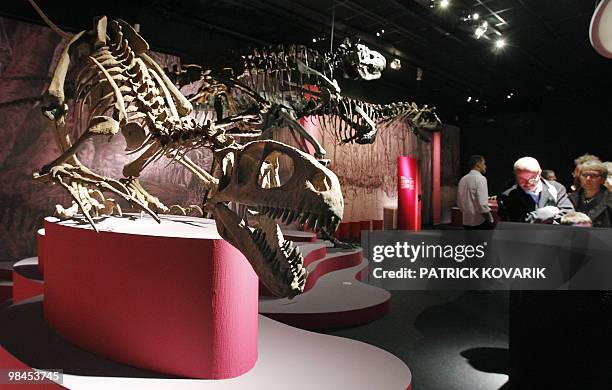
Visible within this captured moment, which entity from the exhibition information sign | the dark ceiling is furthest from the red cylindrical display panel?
the exhibition information sign

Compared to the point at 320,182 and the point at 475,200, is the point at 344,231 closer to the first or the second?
the point at 475,200

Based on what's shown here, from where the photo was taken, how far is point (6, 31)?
549cm

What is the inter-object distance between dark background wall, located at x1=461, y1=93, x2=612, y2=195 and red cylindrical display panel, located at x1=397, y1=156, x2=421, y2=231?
2.75 m

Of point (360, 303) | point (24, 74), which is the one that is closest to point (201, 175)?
point (360, 303)

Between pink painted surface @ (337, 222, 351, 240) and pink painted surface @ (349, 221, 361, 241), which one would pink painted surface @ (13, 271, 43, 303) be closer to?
pink painted surface @ (337, 222, 351, 240)

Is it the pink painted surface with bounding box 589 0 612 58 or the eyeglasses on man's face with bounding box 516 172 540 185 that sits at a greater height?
the pink painted surface with bounding box 589 0 612 58

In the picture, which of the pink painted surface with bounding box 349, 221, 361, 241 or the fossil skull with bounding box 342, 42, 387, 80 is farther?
the pink painted surface with bounding box 349, 221, 361, 241

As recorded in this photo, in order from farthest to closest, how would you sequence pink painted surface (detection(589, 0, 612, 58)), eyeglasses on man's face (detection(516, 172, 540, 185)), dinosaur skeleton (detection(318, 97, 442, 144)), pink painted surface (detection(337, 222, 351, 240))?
pink painted surface (detection(337, 222, 351, 240)), dinosaur skeleton (detection(318, 97, 442, 144)), eyeglasses on man's face (detection(516, 172, 540, 185)), pink painted surface (detection(589, 0, 612, 58))

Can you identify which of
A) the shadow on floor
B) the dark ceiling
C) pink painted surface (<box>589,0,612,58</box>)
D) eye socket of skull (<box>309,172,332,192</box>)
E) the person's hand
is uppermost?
the dark ceiling

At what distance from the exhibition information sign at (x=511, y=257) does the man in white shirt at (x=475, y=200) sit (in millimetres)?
1593

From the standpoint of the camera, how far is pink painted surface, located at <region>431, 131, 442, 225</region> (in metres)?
13.7

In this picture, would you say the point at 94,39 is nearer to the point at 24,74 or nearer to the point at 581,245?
the point at 24,74

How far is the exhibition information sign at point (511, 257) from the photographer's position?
244 cm

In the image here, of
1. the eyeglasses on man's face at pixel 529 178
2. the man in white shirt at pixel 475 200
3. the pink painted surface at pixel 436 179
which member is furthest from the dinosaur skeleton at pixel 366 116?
the pink painted surface at pixel 436 179
